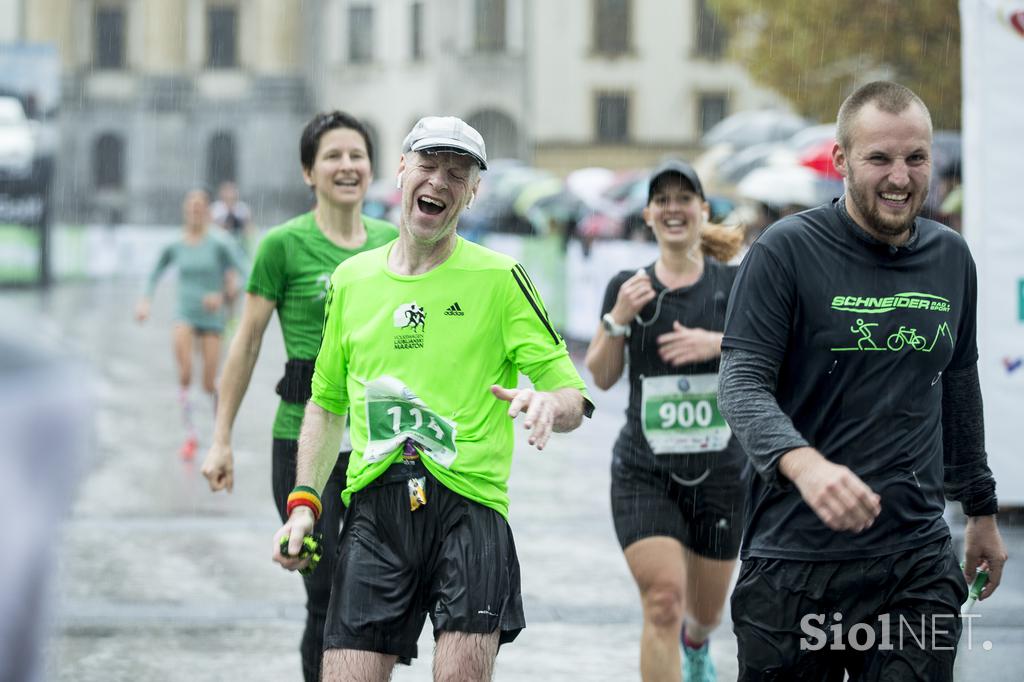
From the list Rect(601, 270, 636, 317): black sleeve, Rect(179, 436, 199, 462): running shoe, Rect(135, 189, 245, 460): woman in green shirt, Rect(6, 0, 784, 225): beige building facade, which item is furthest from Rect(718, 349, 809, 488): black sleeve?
Rect(6, 0, 784, 225): beige building facade

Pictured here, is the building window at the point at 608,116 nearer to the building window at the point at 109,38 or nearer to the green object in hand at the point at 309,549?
the building window at the point at 109,38

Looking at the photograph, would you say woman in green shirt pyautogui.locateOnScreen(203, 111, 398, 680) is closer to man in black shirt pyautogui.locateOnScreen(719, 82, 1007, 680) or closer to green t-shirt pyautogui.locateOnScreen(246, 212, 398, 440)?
green t-shirt pyautogui.locateOnScreen(246, 212, 398, 440)

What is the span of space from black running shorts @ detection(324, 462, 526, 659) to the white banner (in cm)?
606

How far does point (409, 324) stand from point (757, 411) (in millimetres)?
978

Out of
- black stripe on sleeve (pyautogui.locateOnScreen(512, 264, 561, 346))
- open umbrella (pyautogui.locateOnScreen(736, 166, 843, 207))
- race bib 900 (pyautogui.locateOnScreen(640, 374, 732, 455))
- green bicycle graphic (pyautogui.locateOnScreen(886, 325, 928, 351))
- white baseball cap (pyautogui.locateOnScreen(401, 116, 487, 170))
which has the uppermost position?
open umbrella (pyautogui.locateOnScreen(736, 166, 843, 207))

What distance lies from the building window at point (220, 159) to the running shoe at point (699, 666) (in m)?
72.9

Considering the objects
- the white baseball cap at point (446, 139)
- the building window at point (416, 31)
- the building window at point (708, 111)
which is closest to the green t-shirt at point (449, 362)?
the white baseball cap at point (446, 139)

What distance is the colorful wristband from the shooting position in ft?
13.8

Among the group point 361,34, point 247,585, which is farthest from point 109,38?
point 247,585

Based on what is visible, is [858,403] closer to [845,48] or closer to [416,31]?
[845,48]

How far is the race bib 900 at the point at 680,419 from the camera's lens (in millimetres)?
5773

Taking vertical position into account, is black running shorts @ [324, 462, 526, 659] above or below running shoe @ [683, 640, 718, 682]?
above

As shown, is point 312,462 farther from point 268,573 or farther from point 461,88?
point 461,88

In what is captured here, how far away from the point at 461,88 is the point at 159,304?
34.4 meters
